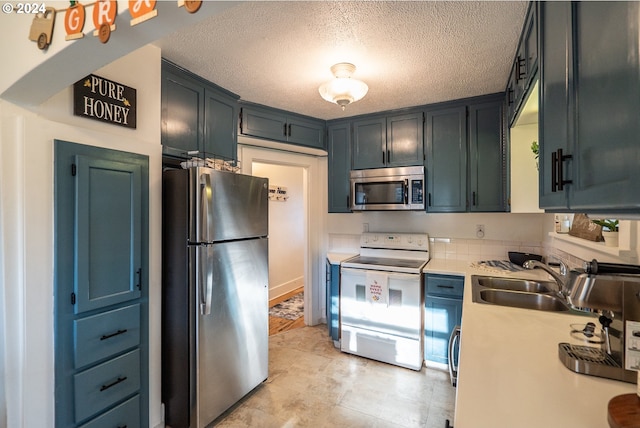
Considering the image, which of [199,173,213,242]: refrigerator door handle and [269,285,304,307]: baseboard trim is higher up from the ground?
[199,173,213,242]: refrigerator door handle

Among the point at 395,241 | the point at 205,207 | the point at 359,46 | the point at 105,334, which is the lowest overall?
the point at 105,334

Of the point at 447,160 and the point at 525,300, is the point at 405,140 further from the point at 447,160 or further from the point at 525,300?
the point at 525,300

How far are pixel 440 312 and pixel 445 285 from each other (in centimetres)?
24

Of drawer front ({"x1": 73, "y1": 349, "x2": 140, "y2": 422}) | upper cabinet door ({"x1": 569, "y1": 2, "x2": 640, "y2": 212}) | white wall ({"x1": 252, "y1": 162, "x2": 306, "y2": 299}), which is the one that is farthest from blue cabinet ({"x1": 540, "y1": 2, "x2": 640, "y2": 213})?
white wall ({"x1": 252, "y1": 162, "x2": 306, "y2": 299})

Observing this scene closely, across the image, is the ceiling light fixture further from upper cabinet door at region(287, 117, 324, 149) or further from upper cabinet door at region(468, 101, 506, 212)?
upper cabinet door at region(468, 101, 506, 212)

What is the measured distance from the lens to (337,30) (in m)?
1.61

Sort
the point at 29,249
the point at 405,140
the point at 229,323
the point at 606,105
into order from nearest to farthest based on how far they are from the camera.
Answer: the point at 606,105, the point at 29,249, the point at 229,323, the point at 405,140

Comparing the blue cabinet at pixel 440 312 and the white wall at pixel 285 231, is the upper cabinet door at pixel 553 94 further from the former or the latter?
the white wall at pixel 285 231

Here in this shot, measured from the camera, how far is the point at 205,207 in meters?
1.81

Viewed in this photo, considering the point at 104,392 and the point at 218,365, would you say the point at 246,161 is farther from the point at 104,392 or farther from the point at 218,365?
the point at 104,392

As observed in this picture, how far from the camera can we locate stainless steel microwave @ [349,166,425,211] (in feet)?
9.40

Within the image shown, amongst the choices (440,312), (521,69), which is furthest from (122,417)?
(521,69)

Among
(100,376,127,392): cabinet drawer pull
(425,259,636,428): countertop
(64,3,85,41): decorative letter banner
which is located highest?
(64,3,85,41): decorative letter banner

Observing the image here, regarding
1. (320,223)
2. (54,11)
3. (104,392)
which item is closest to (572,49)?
(54,11)
